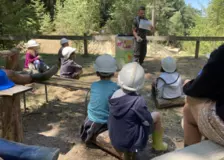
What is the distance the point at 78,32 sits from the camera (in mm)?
13578

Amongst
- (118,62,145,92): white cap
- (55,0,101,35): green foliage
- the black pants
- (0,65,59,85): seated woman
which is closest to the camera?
(118,62,145,92): white cap

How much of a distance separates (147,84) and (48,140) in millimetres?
3021

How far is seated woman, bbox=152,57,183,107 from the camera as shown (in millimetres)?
4539

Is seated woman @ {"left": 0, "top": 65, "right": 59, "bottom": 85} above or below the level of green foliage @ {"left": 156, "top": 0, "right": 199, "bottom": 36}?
below

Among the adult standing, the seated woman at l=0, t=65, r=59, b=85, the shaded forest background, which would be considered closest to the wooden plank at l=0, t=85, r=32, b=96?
the seated woman at l=0, t=65, r=59, b=85

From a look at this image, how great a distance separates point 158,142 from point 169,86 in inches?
60.8

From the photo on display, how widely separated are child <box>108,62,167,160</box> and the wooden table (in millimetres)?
988

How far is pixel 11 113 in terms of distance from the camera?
2.95 m

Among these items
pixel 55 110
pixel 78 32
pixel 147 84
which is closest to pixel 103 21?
pixel 78 32

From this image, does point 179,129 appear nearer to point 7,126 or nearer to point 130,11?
point 7,126

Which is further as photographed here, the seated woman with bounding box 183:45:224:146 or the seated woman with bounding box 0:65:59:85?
the seated woman with bounding box 0:65:59:85

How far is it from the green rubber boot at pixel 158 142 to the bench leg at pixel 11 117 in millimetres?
1460

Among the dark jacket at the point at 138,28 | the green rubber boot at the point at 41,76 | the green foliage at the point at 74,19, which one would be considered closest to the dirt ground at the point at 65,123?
the green rubber boot at the point at 41,76

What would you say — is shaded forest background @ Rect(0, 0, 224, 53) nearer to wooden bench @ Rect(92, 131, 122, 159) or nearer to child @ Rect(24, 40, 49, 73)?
child @ Rect(24, 40, 49, 73)
